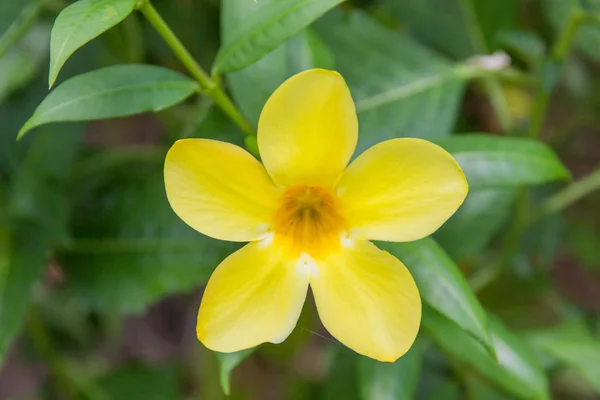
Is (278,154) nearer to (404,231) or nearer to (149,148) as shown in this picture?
(404,231)

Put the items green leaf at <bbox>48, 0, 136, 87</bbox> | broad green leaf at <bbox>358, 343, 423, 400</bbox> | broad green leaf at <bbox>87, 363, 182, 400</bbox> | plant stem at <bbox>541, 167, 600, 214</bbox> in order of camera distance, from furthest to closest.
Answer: broad green leaf at <bbox>87, 363, 182, 400</bbox> < plant stem at <bbox>541, 167, 600, 214</bbox> < broad green leaf at <bbox>358, 343, 423, 400</bbox> < green leaf at <bbox>48, 0, 136, 87</bbox>

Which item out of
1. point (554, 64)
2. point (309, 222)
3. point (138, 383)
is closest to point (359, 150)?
point (309, 222)

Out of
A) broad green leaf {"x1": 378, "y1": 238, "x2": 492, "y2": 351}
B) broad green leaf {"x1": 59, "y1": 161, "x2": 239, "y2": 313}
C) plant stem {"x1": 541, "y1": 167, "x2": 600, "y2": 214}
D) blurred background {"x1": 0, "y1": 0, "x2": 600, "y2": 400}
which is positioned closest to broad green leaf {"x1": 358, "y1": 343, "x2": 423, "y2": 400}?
blurred background {"x1": 0, "y1": 0, "x2": 600, "y2": 400}

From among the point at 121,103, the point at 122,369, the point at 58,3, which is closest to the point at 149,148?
the point at 58,3

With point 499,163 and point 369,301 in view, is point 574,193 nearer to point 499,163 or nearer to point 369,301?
point 499,163

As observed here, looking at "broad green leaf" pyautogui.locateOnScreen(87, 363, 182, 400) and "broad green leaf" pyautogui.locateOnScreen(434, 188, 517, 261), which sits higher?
"broad green leaf" pyautogui.locateOnScreen(434, 188, 517, 261)

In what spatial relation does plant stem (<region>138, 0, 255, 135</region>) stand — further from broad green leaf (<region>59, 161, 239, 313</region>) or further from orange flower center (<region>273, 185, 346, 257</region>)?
broad green leaf (<region>59, 161, 239, 313</region>)

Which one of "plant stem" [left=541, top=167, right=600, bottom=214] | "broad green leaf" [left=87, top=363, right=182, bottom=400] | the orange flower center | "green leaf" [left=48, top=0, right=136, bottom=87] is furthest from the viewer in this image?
"broad green leaf" [left=87, top=363, right=182, bottom=400]
